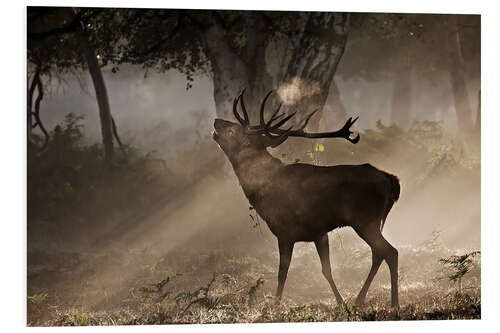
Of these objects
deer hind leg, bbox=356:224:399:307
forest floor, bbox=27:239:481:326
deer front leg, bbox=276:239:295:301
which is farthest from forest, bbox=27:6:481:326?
deer front leg, bbox=276:239:295:301

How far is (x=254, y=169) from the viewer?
5801 mm

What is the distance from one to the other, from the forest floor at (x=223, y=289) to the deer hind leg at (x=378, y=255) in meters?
0.15

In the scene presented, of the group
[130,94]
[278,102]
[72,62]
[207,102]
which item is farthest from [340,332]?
[72,62]

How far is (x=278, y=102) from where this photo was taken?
6.55 meters

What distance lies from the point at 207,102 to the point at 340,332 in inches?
118

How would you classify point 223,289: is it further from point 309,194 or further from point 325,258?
point 309,194

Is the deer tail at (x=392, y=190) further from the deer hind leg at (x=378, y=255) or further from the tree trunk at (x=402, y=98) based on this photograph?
the tree trunk at (x=402, y=98)

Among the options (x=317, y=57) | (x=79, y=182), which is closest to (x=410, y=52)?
(x=317, y=57)

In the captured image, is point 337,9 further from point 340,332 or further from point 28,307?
point 28,307

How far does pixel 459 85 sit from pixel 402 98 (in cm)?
97

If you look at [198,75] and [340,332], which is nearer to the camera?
[340,332]

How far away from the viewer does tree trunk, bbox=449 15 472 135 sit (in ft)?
22.6

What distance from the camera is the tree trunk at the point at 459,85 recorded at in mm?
6875

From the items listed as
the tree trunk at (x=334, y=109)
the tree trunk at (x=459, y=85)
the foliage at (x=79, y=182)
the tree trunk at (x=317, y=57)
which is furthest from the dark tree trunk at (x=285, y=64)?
the tree trunk at (x=459, y=85)
